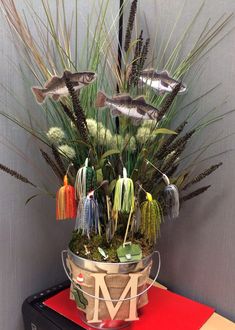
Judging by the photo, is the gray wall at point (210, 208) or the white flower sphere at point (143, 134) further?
the gray wall at point (210, 208)

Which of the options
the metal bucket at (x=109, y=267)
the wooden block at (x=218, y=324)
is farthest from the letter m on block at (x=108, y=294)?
the wooden block at (x=218, y=324)

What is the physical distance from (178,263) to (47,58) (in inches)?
27.4

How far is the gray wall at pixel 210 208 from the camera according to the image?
2.85 ft

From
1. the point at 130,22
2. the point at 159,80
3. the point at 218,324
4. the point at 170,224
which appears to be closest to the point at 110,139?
the point at 159,80

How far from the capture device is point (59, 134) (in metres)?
0.76

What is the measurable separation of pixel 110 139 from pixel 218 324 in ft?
1.83

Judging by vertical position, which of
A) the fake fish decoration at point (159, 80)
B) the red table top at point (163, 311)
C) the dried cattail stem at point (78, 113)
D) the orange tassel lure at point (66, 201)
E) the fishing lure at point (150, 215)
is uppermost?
the fake fish decoration at point (159, 80)

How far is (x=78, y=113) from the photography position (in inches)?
26.5

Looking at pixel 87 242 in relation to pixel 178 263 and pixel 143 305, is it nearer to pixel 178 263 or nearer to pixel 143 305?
pixel 143 305

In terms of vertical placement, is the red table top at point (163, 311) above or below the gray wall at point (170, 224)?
below

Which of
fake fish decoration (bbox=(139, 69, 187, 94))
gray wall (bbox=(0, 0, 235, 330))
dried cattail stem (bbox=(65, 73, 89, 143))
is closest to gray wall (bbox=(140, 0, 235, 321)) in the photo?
gray wall (bbox=(0, 0, 235, 330))

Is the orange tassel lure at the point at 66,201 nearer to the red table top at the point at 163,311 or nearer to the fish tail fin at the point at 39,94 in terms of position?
the fish tail fin at the point at 39,94

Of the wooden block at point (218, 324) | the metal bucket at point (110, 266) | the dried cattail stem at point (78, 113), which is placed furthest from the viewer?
the wooden block at point (218, 324)

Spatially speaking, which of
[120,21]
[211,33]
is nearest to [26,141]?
[120,21]
